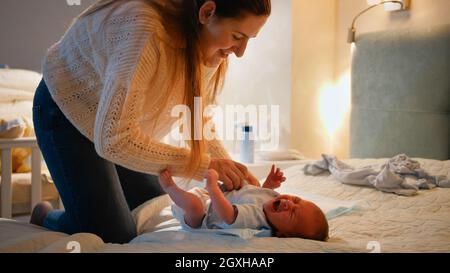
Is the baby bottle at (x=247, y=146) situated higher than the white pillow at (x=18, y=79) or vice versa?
the white pillow at (x=18, y=79)

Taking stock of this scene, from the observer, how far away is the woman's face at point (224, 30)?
99 cm

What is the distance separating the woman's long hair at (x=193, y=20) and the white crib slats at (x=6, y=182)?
2.91 ft

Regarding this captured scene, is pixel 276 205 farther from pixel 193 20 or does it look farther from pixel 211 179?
pixel 193 20

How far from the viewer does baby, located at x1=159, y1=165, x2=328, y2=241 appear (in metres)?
0.99

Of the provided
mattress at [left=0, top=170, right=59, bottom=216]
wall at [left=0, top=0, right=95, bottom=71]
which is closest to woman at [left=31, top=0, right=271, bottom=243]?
mattress at [left=0, top=170, right=59, bottom=216]

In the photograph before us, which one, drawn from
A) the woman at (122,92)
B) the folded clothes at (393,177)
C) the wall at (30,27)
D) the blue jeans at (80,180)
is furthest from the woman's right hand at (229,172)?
the wall at (30,27)

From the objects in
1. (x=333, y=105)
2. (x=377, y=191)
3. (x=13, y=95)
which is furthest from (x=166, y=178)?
(x=333, y=105)

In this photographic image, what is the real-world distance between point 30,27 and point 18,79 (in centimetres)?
32

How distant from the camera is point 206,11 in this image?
1.00 metres

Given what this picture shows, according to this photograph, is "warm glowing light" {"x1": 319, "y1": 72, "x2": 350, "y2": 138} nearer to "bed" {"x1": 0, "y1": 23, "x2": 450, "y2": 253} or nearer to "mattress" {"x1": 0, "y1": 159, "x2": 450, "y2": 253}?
"bed" {"x1": 0, "y1": 23, "x2": 450, "y2": 253}

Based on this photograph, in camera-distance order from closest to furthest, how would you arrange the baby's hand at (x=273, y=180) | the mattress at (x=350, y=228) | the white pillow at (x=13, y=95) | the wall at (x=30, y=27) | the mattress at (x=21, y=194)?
the mattress at (x=350, y=228) → the baby's hand at (x=273, y=180) → the mattress at (x=21, y=194) → the white pillow at (x=13, y=95) → the wall at (x=30, y=27)

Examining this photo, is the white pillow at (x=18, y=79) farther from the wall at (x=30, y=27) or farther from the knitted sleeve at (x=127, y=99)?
the knitted sleeve at (x=127, y=99)
